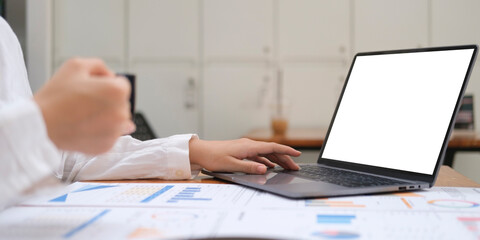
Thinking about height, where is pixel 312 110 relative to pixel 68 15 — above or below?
below

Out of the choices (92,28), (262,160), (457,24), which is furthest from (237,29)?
(262,160)

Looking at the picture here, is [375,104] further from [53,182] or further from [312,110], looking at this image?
[312,110]

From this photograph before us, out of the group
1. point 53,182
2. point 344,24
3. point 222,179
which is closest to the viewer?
point 53,182

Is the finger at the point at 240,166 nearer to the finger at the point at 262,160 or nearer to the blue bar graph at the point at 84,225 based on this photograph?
the finger at the point at 262,160

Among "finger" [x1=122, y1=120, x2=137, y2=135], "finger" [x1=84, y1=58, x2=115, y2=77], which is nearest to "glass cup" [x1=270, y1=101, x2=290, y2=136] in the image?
"finger" [x1=122, y1=120, x2=137, y2=135]

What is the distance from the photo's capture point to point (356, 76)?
0.87 m

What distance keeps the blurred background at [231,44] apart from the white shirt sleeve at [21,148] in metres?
2.35

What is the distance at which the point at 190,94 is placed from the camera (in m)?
2.80

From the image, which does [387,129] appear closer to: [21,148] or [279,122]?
[21,148]

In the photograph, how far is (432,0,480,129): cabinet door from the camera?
2.67m

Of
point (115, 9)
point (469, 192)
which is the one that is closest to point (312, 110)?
point (115, 9)

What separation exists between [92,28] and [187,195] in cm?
242

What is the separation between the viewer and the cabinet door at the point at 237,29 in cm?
275

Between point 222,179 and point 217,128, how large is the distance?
203 centimetres
